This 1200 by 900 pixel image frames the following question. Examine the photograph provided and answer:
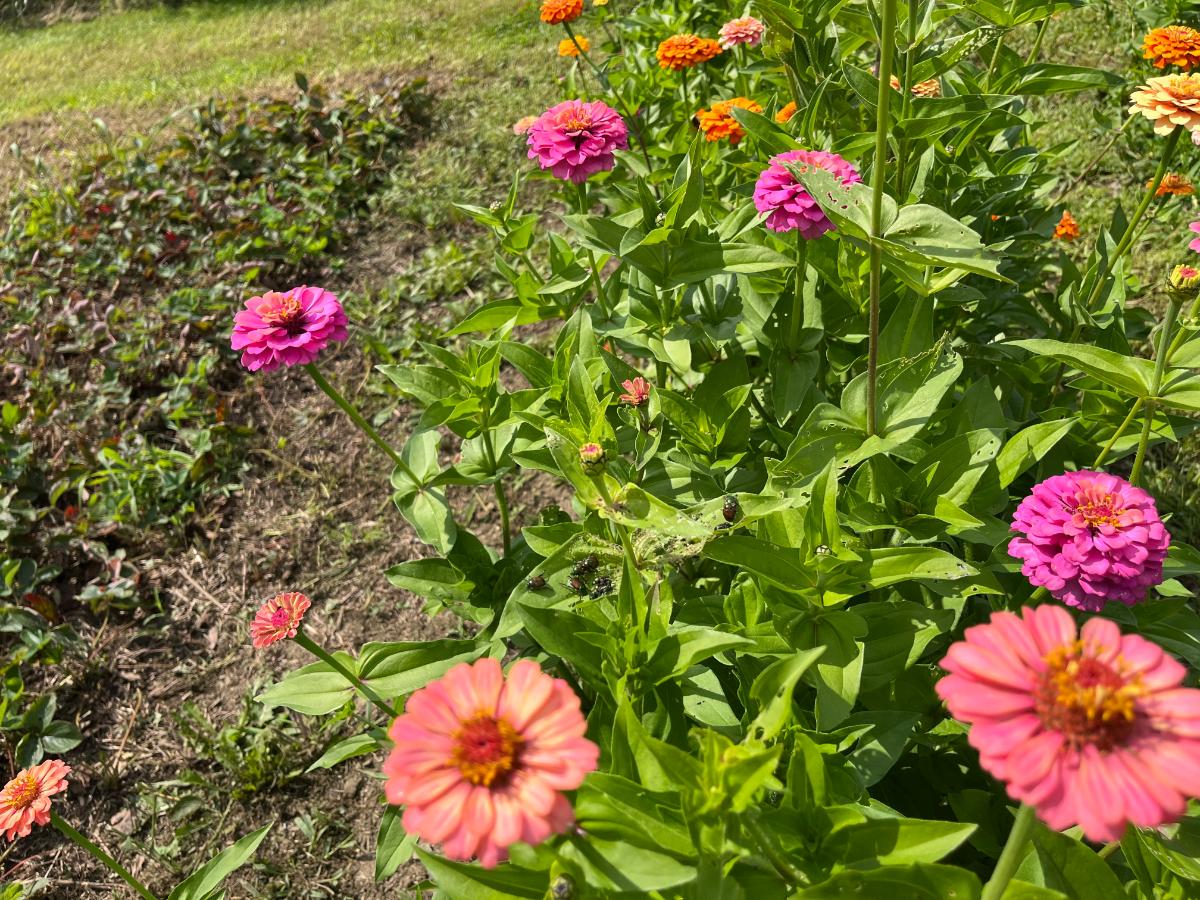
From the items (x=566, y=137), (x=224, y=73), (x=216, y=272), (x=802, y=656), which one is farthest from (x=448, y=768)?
(x=224, y=73)

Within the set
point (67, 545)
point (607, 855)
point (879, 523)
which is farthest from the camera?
point (67, 545)

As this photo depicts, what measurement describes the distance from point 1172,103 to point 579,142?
55.0 inches

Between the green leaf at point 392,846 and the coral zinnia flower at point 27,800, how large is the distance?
0.64 m

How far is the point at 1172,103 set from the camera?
1831mm

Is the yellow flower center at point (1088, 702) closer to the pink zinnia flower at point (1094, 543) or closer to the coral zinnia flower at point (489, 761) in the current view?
the coral zinnia flower at point (489, 761)

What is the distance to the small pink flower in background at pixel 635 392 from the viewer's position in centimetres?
199

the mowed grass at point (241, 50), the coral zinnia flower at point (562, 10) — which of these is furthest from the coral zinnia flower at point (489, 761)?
the mowed grass at point (241, 50)

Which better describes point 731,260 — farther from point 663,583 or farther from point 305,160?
point 305,160

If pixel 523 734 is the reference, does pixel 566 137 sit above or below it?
above

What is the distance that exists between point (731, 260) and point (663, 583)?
0.92 meters

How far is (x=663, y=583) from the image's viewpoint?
157cm

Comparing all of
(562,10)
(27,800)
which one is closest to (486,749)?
(27,800)

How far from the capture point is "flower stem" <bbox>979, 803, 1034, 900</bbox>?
0.90 meters

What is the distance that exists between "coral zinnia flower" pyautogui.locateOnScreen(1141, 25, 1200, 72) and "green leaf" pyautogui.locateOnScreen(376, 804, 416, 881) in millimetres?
2945
